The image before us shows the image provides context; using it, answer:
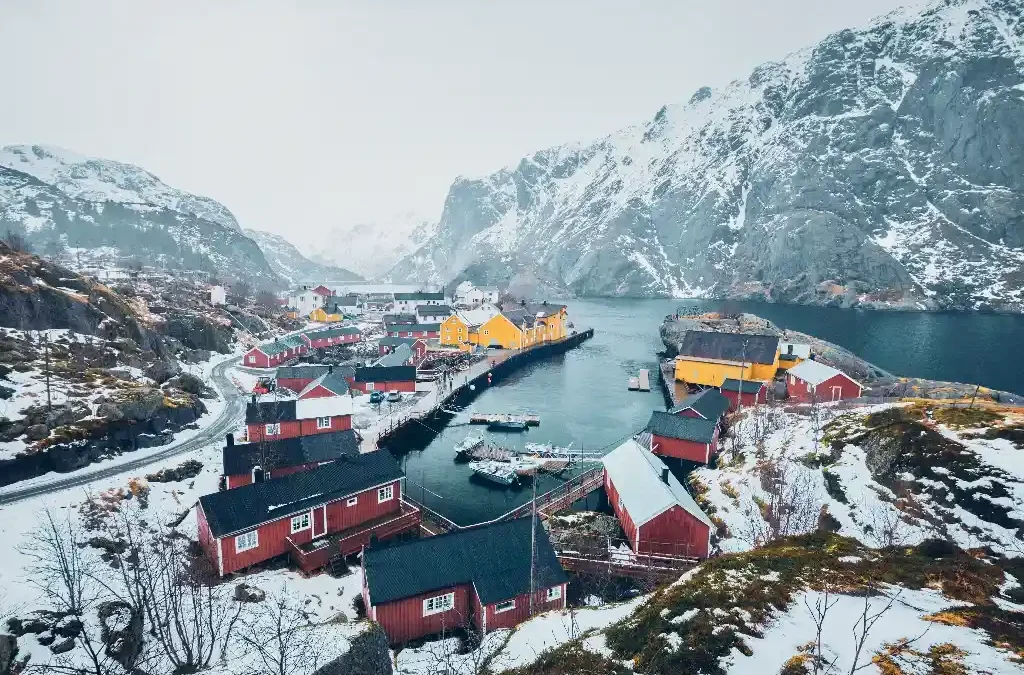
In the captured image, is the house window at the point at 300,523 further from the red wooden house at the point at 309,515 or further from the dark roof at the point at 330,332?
the dark roof at the point at 330,332

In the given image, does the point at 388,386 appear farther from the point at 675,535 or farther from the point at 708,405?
the point at 675,535

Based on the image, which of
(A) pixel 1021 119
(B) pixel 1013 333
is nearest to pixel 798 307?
(B) pixel 1013 333

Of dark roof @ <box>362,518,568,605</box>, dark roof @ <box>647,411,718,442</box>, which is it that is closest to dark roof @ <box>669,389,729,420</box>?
dark roof @ <box>647,411,718,442</box>

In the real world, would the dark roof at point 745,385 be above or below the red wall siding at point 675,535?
above

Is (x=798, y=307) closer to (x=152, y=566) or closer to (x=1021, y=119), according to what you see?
(x=1021, y=119)

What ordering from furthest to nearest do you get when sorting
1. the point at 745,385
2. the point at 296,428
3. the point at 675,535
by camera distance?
the point at 745,385
the point at 296,428
the point at 675,535

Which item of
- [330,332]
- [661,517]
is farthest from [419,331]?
[661,517]

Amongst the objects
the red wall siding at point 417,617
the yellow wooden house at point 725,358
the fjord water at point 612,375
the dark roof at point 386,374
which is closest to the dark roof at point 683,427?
the fjord water at point 612,375
